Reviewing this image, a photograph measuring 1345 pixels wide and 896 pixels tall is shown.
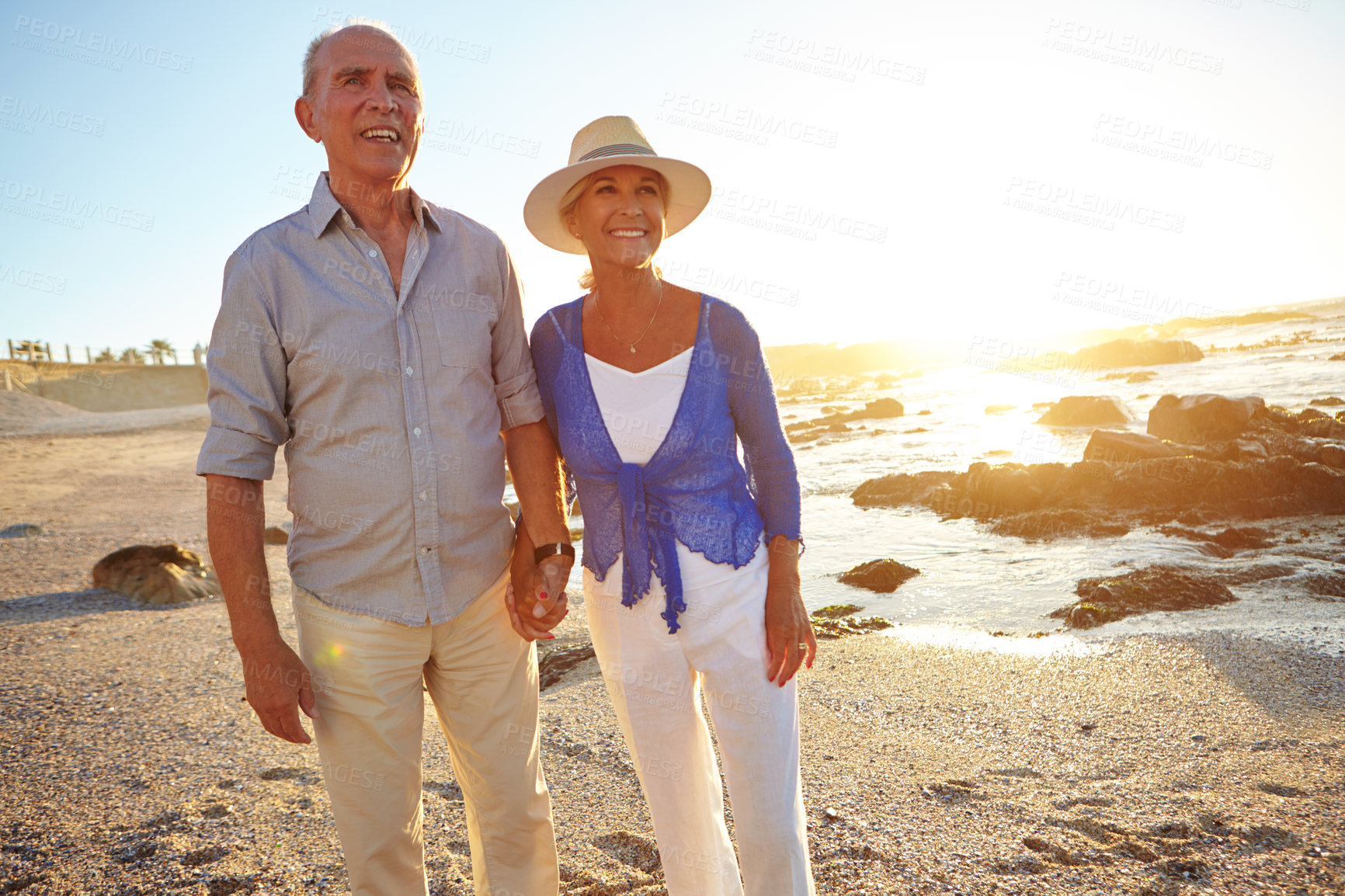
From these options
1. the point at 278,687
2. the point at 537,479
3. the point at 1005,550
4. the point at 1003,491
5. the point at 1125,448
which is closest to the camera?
the point at 278,687

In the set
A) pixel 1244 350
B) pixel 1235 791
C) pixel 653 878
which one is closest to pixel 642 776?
pixel 653 878

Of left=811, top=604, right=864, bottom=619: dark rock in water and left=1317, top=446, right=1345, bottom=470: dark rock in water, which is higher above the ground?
left=1317, top=446, right=1345, bottom=470: dark rock in water

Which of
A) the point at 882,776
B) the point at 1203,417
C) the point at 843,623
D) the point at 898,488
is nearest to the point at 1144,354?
the point at 1203,417

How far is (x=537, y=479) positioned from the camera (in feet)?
7.93

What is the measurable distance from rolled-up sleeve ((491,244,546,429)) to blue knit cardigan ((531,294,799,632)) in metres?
0.11

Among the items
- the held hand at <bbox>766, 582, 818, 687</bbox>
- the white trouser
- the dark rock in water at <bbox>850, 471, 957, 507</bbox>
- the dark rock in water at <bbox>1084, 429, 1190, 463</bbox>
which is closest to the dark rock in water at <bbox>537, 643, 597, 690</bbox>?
the white trouser

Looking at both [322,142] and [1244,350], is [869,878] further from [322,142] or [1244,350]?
[1244,350]

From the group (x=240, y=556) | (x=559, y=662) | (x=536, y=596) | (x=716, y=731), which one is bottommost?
(x=559, y=662)

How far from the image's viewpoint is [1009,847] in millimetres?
2873

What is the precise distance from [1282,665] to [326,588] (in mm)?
5139

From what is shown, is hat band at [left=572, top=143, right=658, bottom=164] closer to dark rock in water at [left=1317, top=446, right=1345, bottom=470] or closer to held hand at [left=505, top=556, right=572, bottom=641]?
held hand at [left=505, top=556, right=572, bottom=641]

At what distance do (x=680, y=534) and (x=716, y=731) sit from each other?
23.9 inches

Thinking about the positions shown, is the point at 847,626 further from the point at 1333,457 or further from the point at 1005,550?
the point at 1333,457

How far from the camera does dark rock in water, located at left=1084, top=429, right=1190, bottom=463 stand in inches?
414
